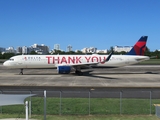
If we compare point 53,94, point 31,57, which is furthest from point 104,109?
point 31,57

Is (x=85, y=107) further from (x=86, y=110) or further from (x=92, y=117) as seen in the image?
(x=92, y=117)

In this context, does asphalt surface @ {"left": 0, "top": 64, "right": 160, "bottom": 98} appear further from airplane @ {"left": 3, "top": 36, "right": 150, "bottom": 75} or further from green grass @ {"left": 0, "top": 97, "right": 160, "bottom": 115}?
airplane @ {"left": 3, "top": 36, "right": 150, "bottom": 75}

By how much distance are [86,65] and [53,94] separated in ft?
57.2

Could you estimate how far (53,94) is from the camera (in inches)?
840

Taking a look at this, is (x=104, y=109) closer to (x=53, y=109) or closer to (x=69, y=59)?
(x=53, y=109)

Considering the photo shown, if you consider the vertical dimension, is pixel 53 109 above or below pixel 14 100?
below

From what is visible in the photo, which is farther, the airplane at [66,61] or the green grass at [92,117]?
the airplane at [66,61]

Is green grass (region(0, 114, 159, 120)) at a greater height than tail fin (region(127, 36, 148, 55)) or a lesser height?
lesser

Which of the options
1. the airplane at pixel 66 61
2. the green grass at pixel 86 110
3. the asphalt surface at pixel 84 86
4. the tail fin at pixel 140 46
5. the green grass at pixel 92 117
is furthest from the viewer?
the tail fin at pixel 140 46

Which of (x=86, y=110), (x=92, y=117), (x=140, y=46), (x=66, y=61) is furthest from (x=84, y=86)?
(x=140, y=46)

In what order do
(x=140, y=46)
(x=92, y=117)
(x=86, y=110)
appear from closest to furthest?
(x=92, y=117) < (x=86, y=110) < (x=140, y=46)

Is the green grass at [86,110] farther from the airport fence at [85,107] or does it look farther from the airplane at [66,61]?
the airplane at [66,61]

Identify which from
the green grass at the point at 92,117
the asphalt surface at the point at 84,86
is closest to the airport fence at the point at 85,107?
the green grass at the point at 92,117

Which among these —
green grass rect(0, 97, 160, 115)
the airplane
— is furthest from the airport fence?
the airplane
